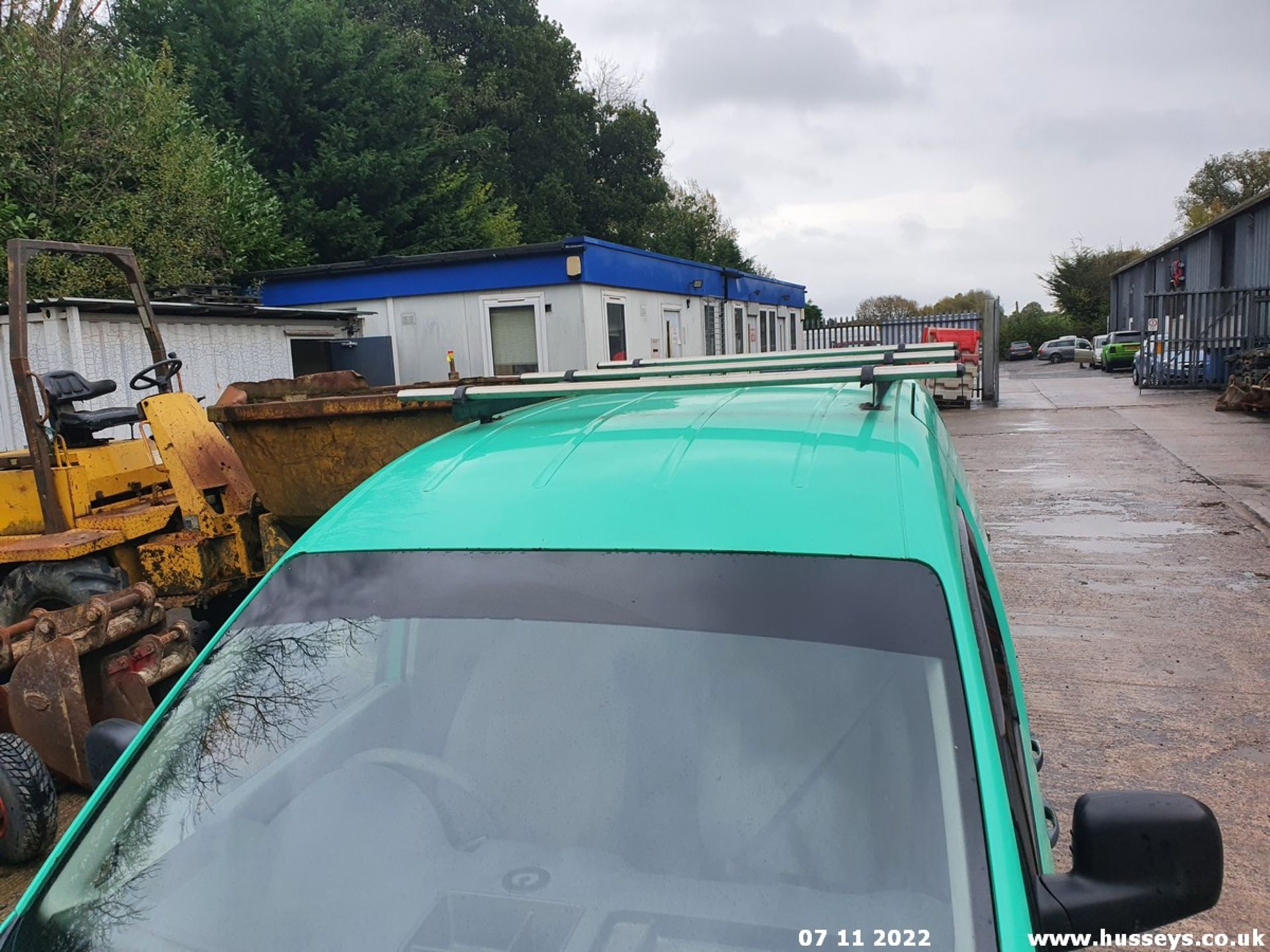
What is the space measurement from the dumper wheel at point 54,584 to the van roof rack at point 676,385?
4021 millimetres

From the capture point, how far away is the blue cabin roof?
15125mm

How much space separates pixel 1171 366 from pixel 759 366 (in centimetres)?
2539

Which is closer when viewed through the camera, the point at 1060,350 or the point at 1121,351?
the point at 1121,351

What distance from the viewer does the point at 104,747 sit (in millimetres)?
2041

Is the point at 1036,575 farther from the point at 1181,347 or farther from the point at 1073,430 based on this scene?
the point at 1181,347

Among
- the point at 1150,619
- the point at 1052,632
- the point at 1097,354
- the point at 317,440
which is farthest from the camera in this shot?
the point at 1097,354

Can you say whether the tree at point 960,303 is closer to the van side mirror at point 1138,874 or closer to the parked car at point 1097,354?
the parked car at point 1097,354

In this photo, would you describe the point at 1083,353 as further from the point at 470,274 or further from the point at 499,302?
the point at 470,274

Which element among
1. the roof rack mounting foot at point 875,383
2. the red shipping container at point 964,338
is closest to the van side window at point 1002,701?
the roof rack mounting foot at point 875,383

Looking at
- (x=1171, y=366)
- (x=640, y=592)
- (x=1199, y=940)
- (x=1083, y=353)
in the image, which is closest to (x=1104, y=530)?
(x=1199, y=940)

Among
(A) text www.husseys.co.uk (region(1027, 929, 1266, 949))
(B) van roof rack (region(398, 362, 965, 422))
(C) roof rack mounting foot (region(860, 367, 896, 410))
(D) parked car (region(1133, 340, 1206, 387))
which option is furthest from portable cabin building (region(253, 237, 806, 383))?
(D) parked car (region(1133, 340, 1206, 387))

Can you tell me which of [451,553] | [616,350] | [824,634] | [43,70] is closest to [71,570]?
[451,553]

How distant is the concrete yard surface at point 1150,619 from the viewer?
13.9ft

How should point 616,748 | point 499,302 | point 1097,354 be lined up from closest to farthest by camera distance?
point 616,748
point 499,302
point 1097,354
